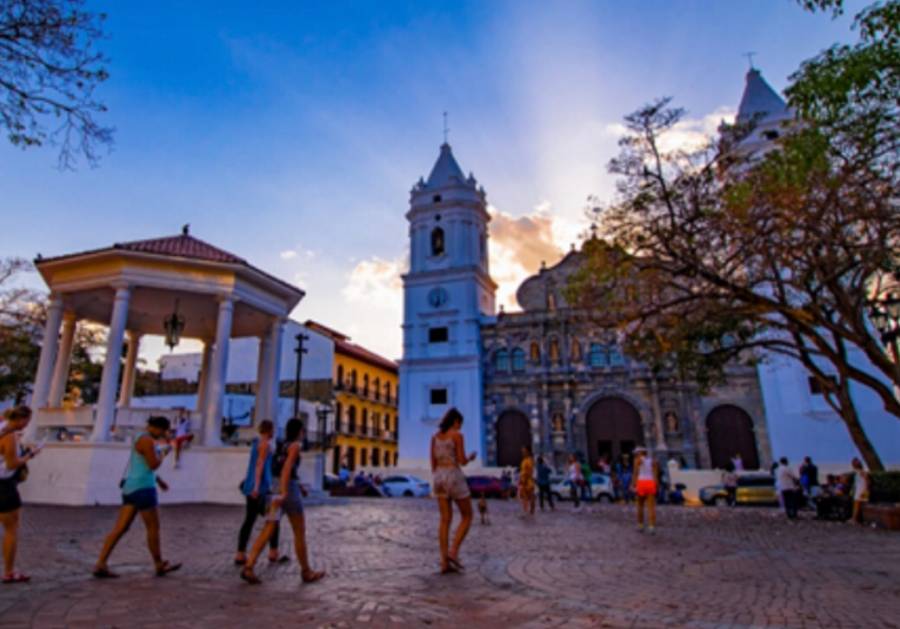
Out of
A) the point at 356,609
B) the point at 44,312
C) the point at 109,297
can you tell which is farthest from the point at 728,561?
the point at 44,312

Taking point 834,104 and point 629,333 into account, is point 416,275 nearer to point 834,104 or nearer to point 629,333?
point 629,333

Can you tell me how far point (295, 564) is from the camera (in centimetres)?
655

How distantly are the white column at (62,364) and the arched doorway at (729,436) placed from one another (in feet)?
105

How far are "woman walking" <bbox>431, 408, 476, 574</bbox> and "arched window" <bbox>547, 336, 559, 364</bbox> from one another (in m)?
32.6

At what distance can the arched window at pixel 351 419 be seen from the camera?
42250 mm

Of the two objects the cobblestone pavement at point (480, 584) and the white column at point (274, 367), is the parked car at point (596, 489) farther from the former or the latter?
the cobblestone pavement at point (480, 584)

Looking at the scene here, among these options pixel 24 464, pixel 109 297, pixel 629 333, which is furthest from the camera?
pixel 109 297

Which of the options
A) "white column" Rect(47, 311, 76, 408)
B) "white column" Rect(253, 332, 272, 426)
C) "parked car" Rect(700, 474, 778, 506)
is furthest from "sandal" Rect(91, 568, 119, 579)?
"parked car" Rect(700, 474, 778, 506)

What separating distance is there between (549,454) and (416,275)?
15.0 m

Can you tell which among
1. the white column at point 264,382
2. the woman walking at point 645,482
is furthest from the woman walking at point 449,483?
the white column at point 264,382

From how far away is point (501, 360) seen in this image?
3906 centimetres

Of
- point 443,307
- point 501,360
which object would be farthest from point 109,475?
point 501,360

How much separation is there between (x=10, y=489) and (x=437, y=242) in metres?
36.5

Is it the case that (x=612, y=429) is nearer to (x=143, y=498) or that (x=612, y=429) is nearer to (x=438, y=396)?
(x=438, y=396)
